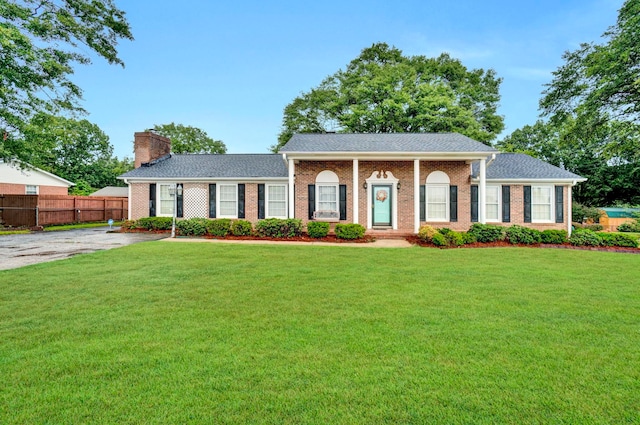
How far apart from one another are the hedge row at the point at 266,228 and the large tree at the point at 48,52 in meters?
6.56

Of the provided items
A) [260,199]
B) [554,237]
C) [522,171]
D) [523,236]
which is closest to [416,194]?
[523,236]

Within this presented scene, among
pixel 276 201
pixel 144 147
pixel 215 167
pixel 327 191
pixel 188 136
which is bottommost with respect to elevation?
pixel 276 201

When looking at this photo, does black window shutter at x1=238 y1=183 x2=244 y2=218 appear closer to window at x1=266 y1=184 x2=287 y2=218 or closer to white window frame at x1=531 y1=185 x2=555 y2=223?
window at x1=266 y1=184 x2=287 y2=218

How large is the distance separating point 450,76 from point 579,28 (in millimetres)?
12962

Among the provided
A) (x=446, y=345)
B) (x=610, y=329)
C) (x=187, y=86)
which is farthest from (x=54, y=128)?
(x=610, y=329)

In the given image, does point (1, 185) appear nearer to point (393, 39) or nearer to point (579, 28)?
point (393, 39)

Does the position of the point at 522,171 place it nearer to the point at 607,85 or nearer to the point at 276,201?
the point at 607,85

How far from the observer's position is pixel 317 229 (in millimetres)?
13867

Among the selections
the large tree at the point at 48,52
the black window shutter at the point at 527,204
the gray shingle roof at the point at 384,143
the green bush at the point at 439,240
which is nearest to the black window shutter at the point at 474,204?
the gray shingle roof at the point at 384,143

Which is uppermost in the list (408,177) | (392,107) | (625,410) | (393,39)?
(393,39)

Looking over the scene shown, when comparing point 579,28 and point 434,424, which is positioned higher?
point 579,28

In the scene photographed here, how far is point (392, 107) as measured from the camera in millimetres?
25859

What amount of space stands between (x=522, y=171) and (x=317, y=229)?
33.1ft

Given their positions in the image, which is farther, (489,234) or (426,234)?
(489,234)
